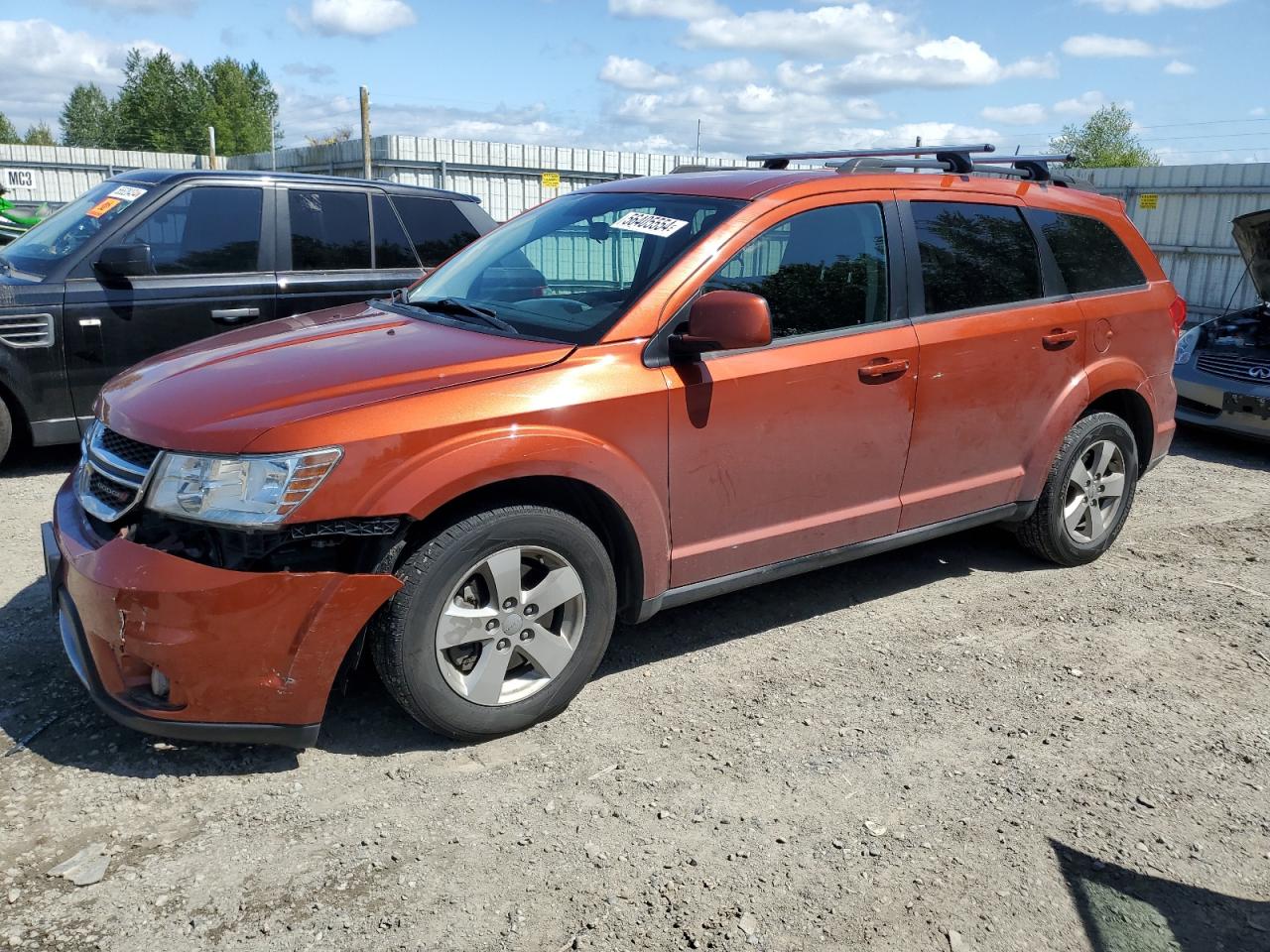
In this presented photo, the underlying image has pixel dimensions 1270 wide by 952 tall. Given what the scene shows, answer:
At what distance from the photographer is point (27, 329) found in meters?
5.92

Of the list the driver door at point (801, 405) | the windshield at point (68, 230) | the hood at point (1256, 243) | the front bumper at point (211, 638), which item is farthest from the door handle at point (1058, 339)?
the windshield at point (68, 230)

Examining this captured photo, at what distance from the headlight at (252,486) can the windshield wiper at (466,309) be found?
0.98 m

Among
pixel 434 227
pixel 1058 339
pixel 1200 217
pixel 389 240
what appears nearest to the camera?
pixel 1058 339

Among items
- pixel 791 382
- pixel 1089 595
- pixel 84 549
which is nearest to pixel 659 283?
pixel 791 382

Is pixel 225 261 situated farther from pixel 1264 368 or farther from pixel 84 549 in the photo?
pixel 1264 368

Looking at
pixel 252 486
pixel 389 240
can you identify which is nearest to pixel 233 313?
pixel 389 240

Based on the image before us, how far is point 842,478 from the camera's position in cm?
402

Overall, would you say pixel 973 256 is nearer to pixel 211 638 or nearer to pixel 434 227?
pixel 211 638

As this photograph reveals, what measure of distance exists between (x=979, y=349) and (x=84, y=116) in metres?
124

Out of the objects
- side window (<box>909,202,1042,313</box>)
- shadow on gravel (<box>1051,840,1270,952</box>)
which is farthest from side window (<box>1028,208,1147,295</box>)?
shadow on gravel (<box>1051,840,1270,952</box>)

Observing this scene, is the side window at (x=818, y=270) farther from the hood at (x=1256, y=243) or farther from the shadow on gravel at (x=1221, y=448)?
the hood at (x=1256, y=243)

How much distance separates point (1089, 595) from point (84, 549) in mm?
4151

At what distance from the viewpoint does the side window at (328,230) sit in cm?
683

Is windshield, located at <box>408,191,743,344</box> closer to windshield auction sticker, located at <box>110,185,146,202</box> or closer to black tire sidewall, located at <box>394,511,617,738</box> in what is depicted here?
black tire sidewall, located at <box>394,511,617,738</box>
